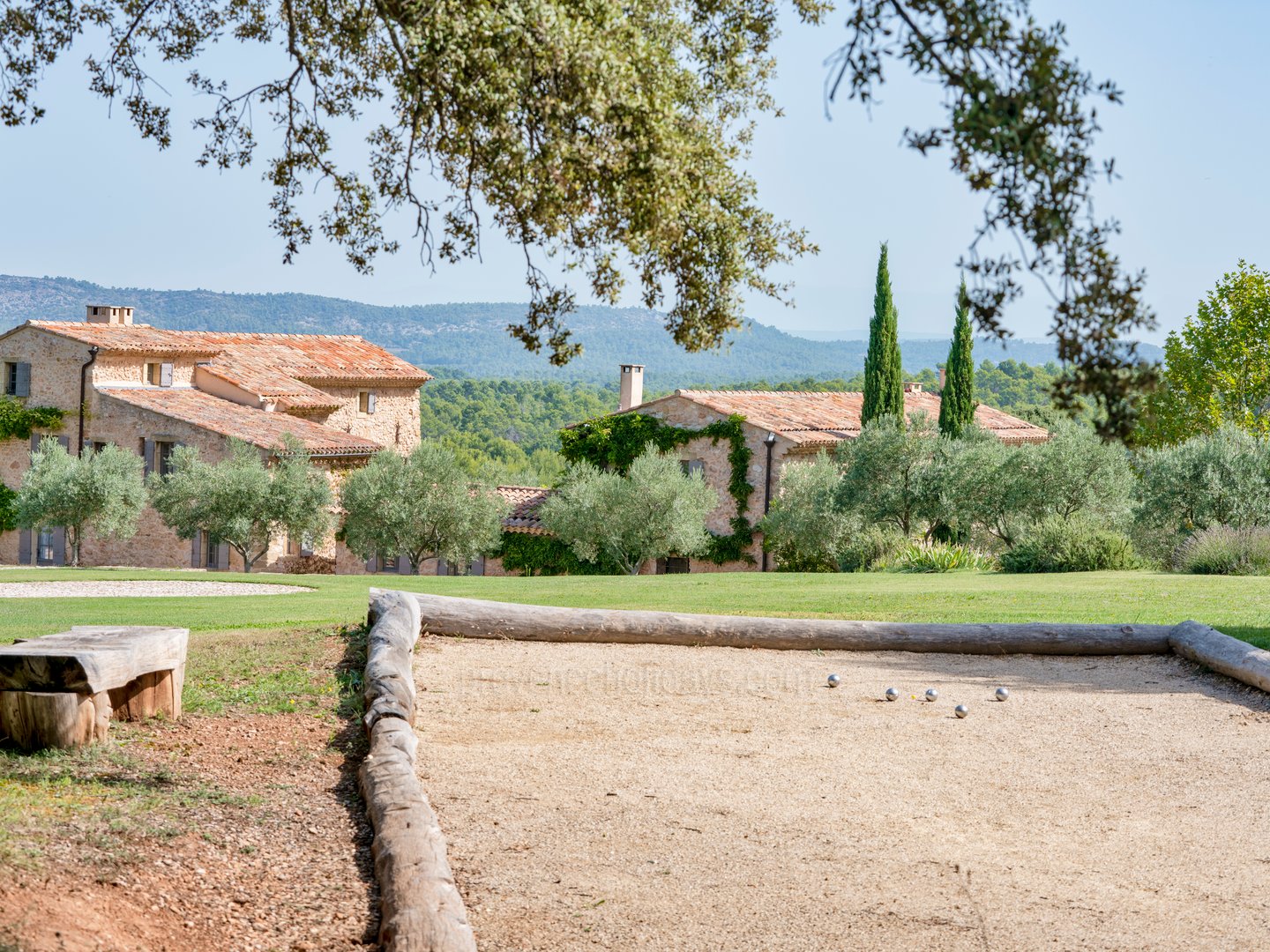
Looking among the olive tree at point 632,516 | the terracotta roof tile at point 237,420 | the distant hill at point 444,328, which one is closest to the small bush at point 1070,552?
the olive tree at point 632,516

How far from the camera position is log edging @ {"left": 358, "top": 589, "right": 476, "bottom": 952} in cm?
441

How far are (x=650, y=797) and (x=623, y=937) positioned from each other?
186 cm

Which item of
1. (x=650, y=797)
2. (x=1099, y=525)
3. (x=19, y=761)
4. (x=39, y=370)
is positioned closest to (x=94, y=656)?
(x=19, y=761)

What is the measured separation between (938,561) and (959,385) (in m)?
19.0

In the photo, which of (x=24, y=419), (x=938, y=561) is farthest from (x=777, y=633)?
(x=24, y=419)

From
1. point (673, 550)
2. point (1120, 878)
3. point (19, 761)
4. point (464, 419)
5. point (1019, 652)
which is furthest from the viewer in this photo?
point (464, 419)

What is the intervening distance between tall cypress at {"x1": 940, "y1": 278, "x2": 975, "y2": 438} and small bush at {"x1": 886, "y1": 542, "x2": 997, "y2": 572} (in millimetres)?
16467

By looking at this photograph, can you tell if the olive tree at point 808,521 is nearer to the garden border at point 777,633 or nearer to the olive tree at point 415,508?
the olive tree at point 415,508

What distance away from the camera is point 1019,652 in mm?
11258

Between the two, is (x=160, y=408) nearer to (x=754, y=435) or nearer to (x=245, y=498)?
(x=245, y=498)

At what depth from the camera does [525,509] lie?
1617 inches

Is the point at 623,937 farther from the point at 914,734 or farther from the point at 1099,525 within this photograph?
the point at 1099,525

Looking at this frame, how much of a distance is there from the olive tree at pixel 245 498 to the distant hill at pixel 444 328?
62997 millimetres

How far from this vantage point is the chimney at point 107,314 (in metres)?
44.9
